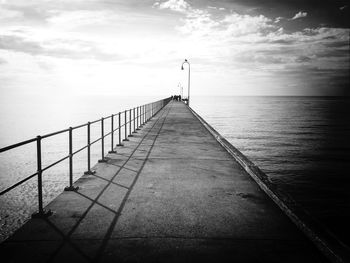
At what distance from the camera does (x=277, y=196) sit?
5.14 meters

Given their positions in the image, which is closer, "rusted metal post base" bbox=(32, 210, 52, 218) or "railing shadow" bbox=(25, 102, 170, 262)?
"railing shadow" bbox=(25, 102, 170, 262)

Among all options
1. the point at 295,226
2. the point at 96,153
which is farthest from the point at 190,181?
the point at 96,153

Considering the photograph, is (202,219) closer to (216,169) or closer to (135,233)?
(135,233)

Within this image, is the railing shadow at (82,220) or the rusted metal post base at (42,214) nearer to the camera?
the railing shadow at (82,220)

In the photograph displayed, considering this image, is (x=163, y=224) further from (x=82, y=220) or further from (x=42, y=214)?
(x=42, y=214)

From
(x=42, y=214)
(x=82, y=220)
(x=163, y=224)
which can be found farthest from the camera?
(x=42, y=214)

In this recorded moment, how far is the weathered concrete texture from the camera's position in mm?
3465

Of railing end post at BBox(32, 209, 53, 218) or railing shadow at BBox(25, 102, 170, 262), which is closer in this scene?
railing shadow at BBox(25, 102, 170, 262)

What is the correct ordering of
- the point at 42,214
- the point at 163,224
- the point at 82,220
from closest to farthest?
1. the point at 163,224
2. the point at 82,220
3. the point at 42,214

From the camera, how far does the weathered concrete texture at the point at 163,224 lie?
3465 mm

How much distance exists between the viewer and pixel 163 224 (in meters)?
4.26

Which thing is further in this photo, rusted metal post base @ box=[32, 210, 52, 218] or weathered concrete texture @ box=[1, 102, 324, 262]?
rusted metal post base @ box=[32, 210, 52, 218]

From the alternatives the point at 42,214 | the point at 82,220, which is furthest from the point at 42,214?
the point at 82,220

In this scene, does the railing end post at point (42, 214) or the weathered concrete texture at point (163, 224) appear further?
the railing end post at point (42, 214)
